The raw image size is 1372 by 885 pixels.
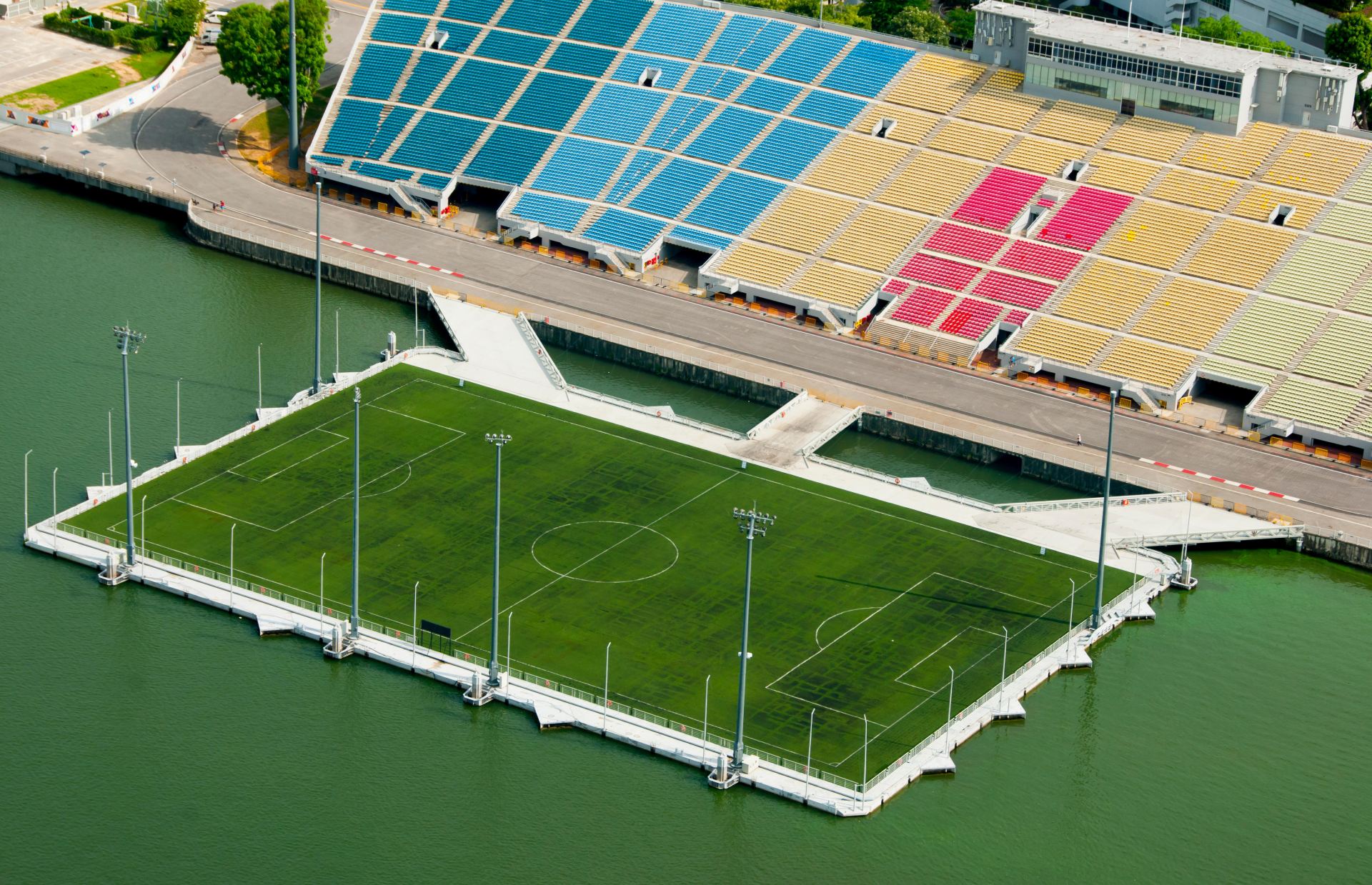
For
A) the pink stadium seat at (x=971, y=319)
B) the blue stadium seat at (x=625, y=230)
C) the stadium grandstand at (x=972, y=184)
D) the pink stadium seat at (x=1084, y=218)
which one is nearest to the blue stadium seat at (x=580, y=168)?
the stadium grandstand at (x=972, y=184)

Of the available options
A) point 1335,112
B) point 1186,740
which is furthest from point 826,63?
point 1186,740

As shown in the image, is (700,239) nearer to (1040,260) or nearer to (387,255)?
(387,255)

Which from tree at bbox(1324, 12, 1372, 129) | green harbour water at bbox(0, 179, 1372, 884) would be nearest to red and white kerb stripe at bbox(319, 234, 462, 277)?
green harbour water at bbox(0, 179, 1372, 884)

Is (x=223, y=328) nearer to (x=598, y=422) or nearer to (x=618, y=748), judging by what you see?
(x=598, y=422)

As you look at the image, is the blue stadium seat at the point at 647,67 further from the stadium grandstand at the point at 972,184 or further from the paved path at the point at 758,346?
the paved path at the point at 758,346

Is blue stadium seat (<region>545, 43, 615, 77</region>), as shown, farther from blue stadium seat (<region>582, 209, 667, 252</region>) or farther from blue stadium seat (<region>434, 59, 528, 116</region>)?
blue stadium seat (<region>582, 209, 667, 252</region>)

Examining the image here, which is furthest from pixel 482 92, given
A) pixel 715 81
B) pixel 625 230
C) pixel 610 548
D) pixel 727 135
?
pixel 610 548
